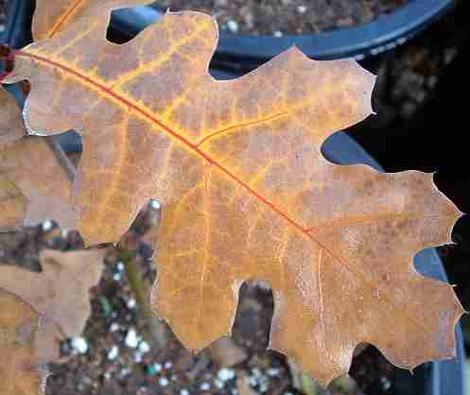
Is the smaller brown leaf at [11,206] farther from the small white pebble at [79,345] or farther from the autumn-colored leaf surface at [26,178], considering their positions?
the small white pebble at [79,345]

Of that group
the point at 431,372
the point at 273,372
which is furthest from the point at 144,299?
the point at 431,372

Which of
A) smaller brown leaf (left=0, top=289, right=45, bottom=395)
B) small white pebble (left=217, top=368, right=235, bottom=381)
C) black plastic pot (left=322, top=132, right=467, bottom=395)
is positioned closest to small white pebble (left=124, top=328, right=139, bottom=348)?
small white pebble (left=217, top=368, right=235, bottom=381)

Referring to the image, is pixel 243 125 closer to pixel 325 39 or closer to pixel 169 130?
pixel 169 130

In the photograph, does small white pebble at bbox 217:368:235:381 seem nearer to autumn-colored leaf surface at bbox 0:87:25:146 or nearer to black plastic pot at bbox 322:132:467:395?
black plastic pot at bbox 322:132:467:395

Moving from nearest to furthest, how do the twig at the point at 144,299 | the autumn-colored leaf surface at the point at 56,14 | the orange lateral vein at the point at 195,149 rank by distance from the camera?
1. the orange lateral vein at the point at 195,149
2. the autumn-colored leaf surface at the point at 56,14
3. the twig at the point at 144,299

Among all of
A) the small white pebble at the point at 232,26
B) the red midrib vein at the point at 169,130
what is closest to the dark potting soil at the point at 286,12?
the small white pebble at the point at 232,26
